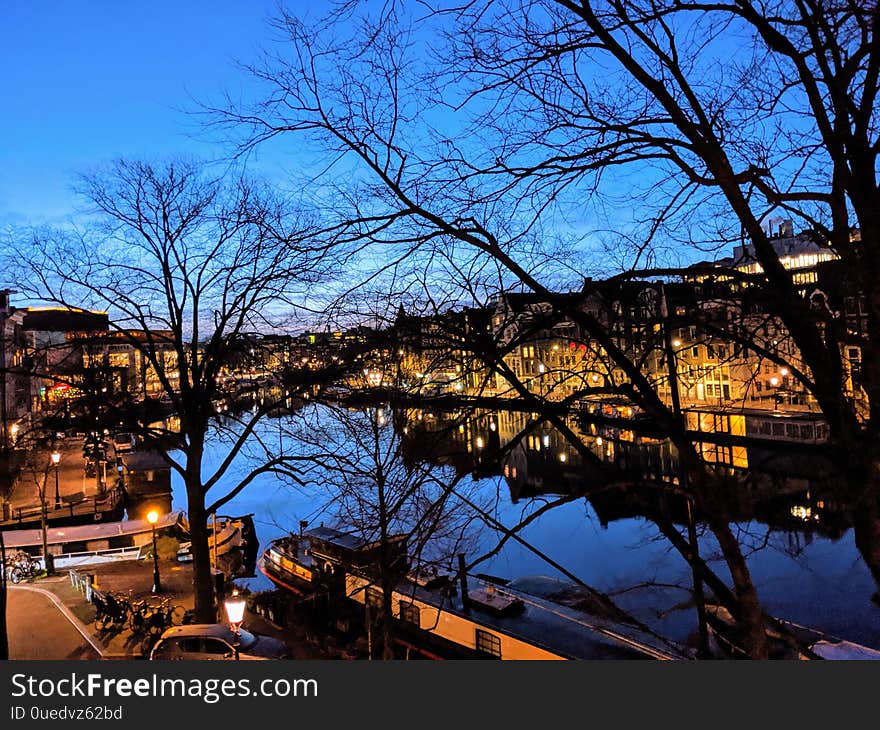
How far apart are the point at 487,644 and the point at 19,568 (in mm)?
15283

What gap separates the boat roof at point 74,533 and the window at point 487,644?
14.4m

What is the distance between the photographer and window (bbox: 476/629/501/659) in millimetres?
13312

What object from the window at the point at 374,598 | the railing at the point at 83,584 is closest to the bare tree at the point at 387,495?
the window at the point at 374,598

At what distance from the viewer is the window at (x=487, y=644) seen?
→ 1331 centimetres

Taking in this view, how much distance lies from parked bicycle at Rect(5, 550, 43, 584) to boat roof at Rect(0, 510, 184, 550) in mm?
3122

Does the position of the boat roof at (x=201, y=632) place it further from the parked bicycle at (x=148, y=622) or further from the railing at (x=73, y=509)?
the railing at (x=73, y=509)

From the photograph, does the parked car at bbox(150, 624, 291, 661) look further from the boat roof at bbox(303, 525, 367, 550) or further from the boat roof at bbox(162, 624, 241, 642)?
the boat roof at bbox(303, 525, 367, 550)

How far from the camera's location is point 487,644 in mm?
13570

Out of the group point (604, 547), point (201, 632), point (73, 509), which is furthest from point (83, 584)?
point (604, 547)

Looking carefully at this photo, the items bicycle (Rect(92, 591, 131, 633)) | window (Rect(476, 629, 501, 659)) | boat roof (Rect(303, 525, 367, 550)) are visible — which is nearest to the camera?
window (Rect(476, 629, 501, 659))

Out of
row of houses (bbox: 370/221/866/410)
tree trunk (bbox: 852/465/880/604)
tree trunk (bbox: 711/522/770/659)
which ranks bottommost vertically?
tree trunk (bbox: 711/522/770/659)

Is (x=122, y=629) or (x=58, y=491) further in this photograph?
(x=58, y=491)

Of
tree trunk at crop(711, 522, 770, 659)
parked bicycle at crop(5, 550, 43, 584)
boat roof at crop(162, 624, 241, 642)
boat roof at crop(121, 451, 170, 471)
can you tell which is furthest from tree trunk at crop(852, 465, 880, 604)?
boat roof at crop(121, 451, 170, 471)

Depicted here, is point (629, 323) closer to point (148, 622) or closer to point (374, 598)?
point (148, 622)
